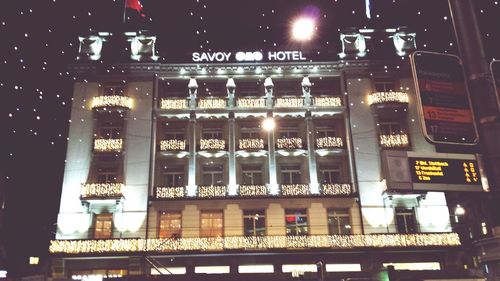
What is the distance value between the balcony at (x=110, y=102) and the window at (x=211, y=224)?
413 inches

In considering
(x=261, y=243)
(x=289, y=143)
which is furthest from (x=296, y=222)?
(x=289, y=143)

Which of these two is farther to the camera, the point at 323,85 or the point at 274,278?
the point at 323,85

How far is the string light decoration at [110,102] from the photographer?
1288 inches

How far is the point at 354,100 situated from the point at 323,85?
3.35 m

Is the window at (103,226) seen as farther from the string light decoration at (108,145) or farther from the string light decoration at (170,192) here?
the string light decoration at (108,145)

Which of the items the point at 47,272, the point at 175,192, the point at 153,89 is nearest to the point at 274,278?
the point at 175,192

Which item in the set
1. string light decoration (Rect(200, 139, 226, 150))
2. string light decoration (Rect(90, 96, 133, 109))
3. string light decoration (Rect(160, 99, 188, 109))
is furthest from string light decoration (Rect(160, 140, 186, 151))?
string light decoration (Rect(90, 96, 133, 109))

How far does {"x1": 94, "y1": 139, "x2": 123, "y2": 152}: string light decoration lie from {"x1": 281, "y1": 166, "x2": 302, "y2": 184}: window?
500 inches

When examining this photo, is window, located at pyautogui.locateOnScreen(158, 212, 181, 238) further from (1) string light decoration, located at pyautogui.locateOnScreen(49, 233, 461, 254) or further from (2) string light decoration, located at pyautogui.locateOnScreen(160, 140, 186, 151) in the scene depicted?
(2) string light decoration, located at pyautogui.locateOnScreen(160, 140, 186, 151)

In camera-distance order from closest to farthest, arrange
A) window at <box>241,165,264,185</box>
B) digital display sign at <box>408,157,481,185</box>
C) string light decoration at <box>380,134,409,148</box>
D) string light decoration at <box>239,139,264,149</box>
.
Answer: digital display sign at <box>408,157,481,185</box> → string light decoration at <box>380,134,409,148</box> → string light decoration at <box>239,139,264,149</box> → window at <box>241,165,264,185</box>

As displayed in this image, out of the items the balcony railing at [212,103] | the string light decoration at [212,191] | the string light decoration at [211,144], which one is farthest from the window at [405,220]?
the balcony railing at [212,103]

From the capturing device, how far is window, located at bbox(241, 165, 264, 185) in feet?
108

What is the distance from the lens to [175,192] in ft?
103

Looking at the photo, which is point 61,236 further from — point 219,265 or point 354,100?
point 354,100
